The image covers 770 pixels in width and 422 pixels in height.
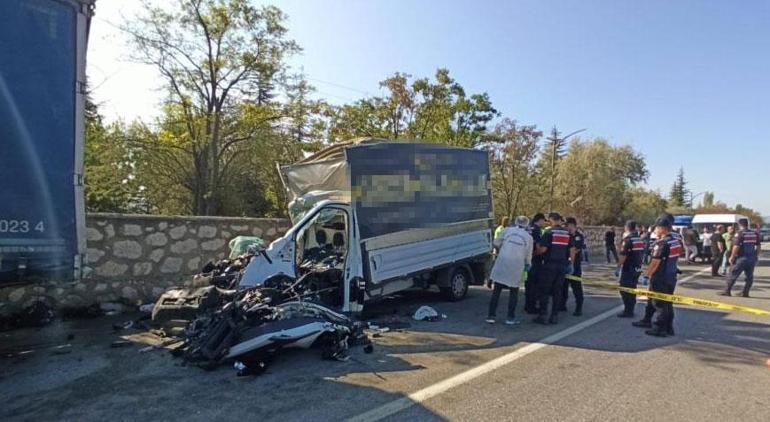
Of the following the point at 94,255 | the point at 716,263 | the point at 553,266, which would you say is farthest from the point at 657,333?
the point at 716,263

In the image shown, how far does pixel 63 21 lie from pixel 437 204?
6.02m

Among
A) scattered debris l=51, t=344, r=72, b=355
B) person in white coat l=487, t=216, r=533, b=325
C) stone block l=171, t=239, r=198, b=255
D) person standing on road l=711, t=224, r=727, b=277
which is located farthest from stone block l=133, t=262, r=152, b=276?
person standing on road l=711, t=224, r=727, b=277

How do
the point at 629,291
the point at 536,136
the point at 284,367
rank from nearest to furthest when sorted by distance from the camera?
1. the point at 284,367
2. the point at 629,291
3. the point at 536,136

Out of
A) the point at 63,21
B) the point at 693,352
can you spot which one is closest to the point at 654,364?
the point at 693,352

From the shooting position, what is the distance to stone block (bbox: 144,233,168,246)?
28.2ft

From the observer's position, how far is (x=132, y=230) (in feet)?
27.6

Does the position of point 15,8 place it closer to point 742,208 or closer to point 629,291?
point 629,291

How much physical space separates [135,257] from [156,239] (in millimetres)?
457

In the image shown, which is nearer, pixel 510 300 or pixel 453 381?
pixel 453 381

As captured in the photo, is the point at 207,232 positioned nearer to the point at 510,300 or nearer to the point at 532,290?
the point at 510,300

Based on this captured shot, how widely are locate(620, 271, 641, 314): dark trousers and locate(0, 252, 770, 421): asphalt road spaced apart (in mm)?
1044

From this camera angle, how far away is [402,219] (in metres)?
8.26

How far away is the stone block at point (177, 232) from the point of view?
8.91 meters

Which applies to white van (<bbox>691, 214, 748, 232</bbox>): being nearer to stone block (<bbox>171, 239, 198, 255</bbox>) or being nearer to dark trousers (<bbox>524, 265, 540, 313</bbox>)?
dark trousers (<bbox>524, 265, 540, 313</bbox>)
